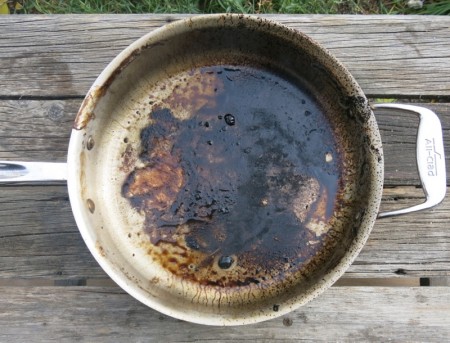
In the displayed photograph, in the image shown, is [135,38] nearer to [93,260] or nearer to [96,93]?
[96,93]

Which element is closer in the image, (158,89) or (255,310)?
(255,310)

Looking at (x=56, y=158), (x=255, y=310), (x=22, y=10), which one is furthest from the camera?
(x=22, y=10)

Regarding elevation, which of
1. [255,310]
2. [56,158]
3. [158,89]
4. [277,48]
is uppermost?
[277,48]

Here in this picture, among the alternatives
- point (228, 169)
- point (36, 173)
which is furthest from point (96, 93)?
point (228, 169)

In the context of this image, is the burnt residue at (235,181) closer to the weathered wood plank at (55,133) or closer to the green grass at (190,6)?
the weathered wood plank at (55,133)

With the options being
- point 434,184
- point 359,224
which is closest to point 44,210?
point 359,224

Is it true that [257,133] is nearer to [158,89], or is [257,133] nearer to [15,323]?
[158,89]

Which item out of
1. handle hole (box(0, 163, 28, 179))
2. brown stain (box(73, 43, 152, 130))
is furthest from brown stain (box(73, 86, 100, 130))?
handle hole (box(0, 163, 28, 179))
